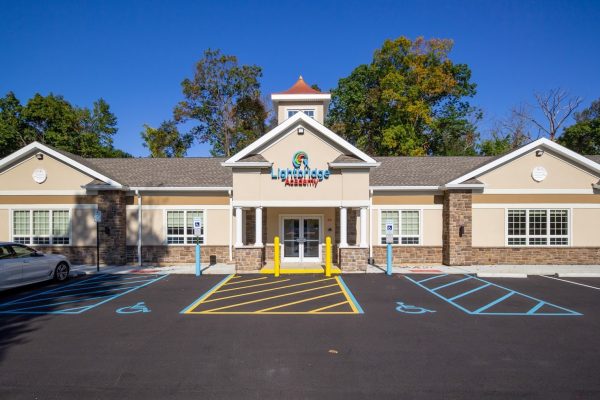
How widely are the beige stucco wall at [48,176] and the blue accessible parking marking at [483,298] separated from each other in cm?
1611

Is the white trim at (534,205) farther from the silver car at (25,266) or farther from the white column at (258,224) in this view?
the silver car at (25,266)

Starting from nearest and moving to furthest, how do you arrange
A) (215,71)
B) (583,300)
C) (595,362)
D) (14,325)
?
(595,362)
(14,325)
(583,300)
(215,71)

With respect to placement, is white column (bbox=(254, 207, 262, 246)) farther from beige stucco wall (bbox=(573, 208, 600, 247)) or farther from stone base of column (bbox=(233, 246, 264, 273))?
beige stucco wall (bbox=(573, 208, 600, 247))

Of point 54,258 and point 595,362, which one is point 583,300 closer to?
point 595,362

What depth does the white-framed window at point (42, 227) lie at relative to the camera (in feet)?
56.7

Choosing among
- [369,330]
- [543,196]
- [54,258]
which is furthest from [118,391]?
[543,196]

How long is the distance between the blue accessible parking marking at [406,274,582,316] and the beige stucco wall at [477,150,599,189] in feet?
19.3

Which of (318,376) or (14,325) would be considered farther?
(14,325)

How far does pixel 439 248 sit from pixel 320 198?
6.65 metres

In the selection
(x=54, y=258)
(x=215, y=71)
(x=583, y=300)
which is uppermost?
(x=215, y=71)

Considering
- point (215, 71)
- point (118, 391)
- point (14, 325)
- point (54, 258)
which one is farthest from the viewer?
point (215, 71)

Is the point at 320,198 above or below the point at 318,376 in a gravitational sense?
above

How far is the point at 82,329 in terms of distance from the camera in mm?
7977

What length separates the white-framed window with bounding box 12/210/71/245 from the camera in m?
17.3
